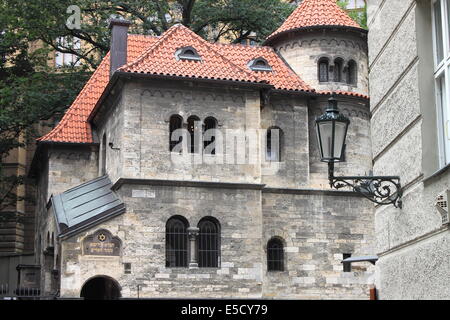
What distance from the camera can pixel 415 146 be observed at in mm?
7766

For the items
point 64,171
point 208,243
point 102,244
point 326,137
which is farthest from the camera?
point 64,171

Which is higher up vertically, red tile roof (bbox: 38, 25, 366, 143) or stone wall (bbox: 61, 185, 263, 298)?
red tile roof (bbox: 38, 25, 366, 143)

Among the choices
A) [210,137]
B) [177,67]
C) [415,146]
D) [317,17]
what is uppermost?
[317,17]

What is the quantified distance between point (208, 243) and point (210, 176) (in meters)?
2.14

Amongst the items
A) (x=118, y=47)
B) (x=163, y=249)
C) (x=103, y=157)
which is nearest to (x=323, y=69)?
(x=118, y=47)

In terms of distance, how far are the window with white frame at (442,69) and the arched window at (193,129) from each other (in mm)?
18683

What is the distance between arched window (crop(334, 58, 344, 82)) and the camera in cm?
2993

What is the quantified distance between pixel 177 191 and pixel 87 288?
16.6 feet

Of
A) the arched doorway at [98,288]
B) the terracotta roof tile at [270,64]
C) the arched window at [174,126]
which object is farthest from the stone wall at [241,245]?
the terracotta roof tile at [270,64]

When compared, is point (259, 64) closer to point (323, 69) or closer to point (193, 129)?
point (323, 69)

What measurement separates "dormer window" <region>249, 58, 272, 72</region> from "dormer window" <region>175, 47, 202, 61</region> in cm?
309

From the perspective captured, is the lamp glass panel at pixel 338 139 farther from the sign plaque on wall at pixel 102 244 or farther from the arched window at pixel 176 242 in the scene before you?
the arched window at pixel 176 242

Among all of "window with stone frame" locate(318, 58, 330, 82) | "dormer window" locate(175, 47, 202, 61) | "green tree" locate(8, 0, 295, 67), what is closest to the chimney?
"dormer window" locate(175, 47, 202, 61)

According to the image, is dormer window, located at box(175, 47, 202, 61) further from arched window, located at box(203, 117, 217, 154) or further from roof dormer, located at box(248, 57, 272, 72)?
roof dormer, located at box(248, 57, 272, 72)
